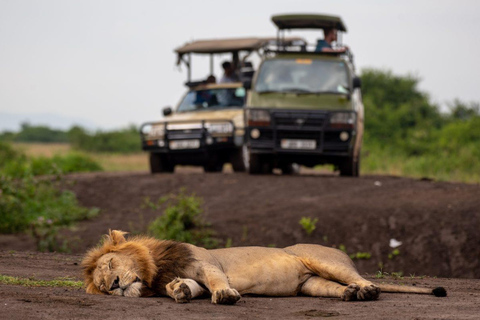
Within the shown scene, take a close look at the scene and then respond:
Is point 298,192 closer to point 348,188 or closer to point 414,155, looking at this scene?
point 348,188

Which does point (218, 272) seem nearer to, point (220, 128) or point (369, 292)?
point (369, 292)

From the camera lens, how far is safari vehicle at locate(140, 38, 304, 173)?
15508 millimetres

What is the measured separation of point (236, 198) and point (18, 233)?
3140 millimetres

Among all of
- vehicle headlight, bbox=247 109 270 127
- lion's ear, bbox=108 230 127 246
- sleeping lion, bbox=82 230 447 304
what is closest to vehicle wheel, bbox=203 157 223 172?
vehicle headlight, bbox=247 109 270 127

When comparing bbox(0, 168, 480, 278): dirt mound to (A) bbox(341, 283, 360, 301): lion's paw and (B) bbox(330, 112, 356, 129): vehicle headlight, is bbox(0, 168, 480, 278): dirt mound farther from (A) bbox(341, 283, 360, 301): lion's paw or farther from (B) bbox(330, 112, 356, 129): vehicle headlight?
(A) bbox(341, 283, 360, 301): lion's paw

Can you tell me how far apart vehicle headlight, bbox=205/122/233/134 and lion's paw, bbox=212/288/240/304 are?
10.4 meters

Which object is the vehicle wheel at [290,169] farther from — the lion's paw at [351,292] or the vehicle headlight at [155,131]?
the lion's paw at [351,292]

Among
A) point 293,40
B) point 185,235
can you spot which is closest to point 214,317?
point 185,235

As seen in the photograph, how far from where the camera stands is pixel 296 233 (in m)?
11.1

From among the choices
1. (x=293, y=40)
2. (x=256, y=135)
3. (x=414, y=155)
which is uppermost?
(x=293, y=40)

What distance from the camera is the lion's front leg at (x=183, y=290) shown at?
204 inches

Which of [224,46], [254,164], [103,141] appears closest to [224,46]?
[224,46]

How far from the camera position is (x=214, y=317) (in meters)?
4.74

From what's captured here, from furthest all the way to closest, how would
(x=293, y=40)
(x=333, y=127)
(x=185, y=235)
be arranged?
(x=293, y=40)
(x=333, y=127)
(x=185, y=235)
